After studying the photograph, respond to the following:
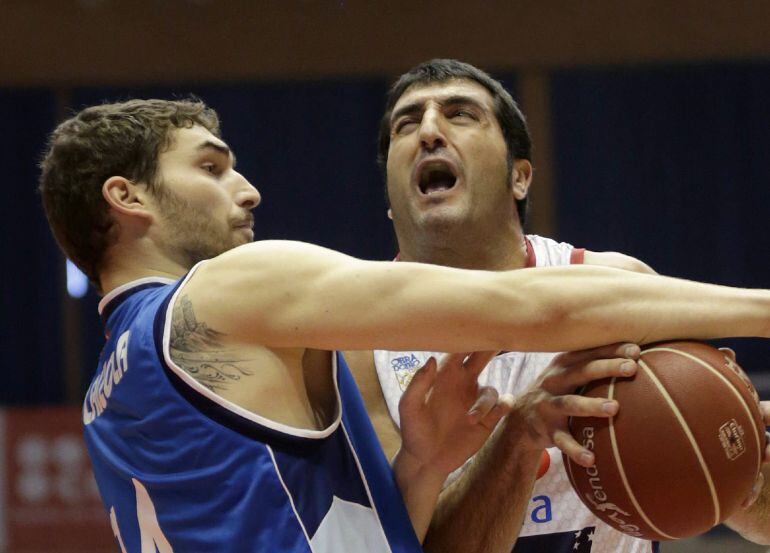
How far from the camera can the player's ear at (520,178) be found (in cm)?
388

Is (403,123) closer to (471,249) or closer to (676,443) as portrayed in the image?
(471,249)

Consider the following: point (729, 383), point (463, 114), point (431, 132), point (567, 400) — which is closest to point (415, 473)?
point (567, 400)

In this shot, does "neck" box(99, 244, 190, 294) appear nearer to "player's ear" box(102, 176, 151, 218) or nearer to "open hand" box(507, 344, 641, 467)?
"player's ear" box(102, 176, 151, 218)

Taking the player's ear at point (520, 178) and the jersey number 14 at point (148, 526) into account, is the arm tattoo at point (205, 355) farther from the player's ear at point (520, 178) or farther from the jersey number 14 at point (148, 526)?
the player's ear at point (520, 178)

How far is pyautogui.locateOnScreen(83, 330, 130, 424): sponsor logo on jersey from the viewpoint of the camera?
2631mm

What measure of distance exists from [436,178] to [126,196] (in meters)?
1.17

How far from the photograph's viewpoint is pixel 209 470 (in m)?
2.47

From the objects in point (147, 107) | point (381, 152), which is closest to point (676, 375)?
point (147, 107)

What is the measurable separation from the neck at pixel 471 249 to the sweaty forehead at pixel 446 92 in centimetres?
44

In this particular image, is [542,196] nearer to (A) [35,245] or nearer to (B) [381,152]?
(A) [35,245]

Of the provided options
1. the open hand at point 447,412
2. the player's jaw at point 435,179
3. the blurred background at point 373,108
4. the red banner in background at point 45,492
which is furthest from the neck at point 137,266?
the blurred background at point 373,108

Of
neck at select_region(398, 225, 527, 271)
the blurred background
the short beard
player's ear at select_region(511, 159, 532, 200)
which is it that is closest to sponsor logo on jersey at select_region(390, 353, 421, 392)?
neck at select_region(398, 225, 527, 271)

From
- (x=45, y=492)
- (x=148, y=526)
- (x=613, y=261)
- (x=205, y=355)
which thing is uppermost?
(x=613, y=261)

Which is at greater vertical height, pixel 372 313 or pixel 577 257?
pixel 577 257
